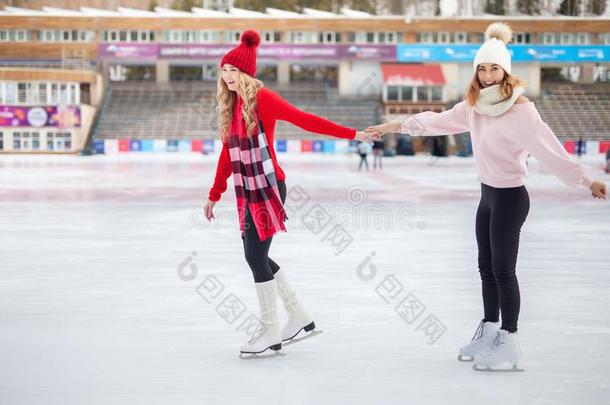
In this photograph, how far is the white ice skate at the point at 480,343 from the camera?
4.85 meters

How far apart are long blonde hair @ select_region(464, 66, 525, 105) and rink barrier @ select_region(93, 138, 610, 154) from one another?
42.5m

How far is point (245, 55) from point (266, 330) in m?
1.49

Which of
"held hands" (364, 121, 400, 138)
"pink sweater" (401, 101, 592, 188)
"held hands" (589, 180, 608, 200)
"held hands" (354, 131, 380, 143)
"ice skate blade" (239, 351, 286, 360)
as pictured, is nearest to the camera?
"held hands" (589, 180, 608, 200)

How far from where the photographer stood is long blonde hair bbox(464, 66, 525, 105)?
4.59 metres

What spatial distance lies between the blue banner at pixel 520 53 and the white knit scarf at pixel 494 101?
192 feet

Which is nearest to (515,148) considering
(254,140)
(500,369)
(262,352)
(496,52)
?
(496,52)

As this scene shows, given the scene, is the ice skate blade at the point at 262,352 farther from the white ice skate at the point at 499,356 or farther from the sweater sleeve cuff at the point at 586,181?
the sweater sleeve cuff at the point at 586,181

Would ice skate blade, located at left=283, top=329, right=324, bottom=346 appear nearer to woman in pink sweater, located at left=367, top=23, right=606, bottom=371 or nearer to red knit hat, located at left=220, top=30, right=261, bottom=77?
woman in pink sweater, located at left=367, top=23, right=606, bottom=371

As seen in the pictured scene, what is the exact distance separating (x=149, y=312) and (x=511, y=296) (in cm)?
258

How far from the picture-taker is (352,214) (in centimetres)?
1430

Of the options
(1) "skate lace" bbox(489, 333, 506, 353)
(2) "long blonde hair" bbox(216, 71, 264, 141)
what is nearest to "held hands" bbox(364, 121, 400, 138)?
(2) "long blonde hair" bbox(216, 71, 264, 141)

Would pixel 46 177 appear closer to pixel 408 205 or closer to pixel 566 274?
pixel 408 205

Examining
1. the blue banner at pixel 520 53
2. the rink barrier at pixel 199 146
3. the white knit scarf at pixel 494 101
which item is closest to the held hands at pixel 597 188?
the white knit scarf at pixel 494 101

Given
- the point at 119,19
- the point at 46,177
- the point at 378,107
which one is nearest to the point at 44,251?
A: the point at 46,177
